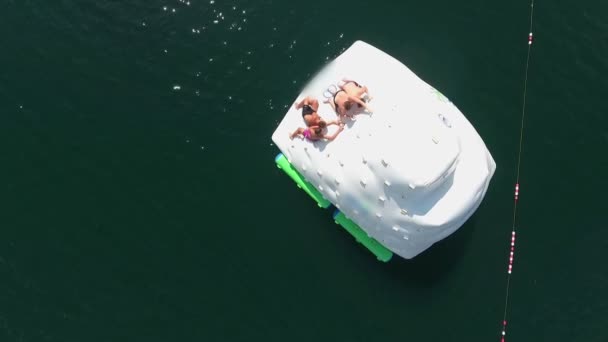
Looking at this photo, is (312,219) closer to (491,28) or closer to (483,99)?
(483,99)

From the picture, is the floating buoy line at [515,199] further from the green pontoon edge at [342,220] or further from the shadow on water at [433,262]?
the green pontoon edge at [342,220]

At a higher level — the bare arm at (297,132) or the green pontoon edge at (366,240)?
the bare arm at (297,132)

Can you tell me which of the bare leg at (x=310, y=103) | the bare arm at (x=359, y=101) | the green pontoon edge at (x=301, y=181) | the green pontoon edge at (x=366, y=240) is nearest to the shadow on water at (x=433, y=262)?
the green pontoon edge at (x=366, y=240)

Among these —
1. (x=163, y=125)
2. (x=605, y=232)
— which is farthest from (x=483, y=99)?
(x=163, y=125)

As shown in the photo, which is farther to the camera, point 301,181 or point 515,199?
point 515,199

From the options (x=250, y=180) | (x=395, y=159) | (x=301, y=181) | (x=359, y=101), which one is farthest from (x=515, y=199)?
(x=250, y=180)

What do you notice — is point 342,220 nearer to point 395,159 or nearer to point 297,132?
point 297,132
